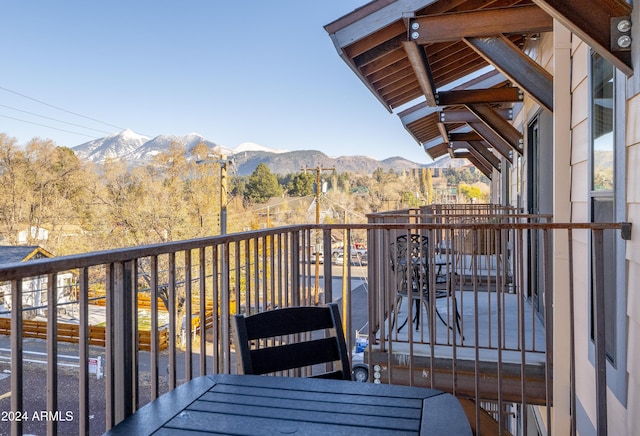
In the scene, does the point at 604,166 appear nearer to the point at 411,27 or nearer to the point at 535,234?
the point at 411,27

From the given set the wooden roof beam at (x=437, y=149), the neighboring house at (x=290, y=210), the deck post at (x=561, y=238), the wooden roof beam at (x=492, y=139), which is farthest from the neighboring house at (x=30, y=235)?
the deck post at (x=561, y=238)

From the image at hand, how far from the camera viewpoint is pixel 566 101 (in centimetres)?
333

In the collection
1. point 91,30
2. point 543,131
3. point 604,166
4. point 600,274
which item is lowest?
point 600,274

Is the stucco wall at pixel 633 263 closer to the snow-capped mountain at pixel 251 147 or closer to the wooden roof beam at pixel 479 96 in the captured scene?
the wooden roof beam at pixel 479 96

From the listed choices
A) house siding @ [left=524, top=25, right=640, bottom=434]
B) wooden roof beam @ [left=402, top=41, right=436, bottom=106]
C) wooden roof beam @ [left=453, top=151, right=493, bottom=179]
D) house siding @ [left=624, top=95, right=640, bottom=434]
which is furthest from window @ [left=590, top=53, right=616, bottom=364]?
wooden roof beam @ [left=453, top=151, right=493, bottom=179]

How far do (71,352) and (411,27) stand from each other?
1451cm

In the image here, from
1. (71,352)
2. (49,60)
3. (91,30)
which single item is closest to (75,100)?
(49,60)

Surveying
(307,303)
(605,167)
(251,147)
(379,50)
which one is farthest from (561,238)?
(251,147)

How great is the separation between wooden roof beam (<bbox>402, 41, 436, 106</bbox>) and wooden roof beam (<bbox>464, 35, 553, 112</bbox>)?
45 cm

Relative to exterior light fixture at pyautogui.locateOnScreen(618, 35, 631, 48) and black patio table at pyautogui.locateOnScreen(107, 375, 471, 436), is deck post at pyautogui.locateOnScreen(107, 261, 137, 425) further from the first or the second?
exterior light fixture at pyautogui.locateOnScreen(618, 35, 631, 48)

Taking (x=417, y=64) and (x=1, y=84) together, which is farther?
(x=1, y=84)

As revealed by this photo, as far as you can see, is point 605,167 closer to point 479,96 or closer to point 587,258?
point 587,258

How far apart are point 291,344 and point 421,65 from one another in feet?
10.1

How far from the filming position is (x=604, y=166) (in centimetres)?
250
